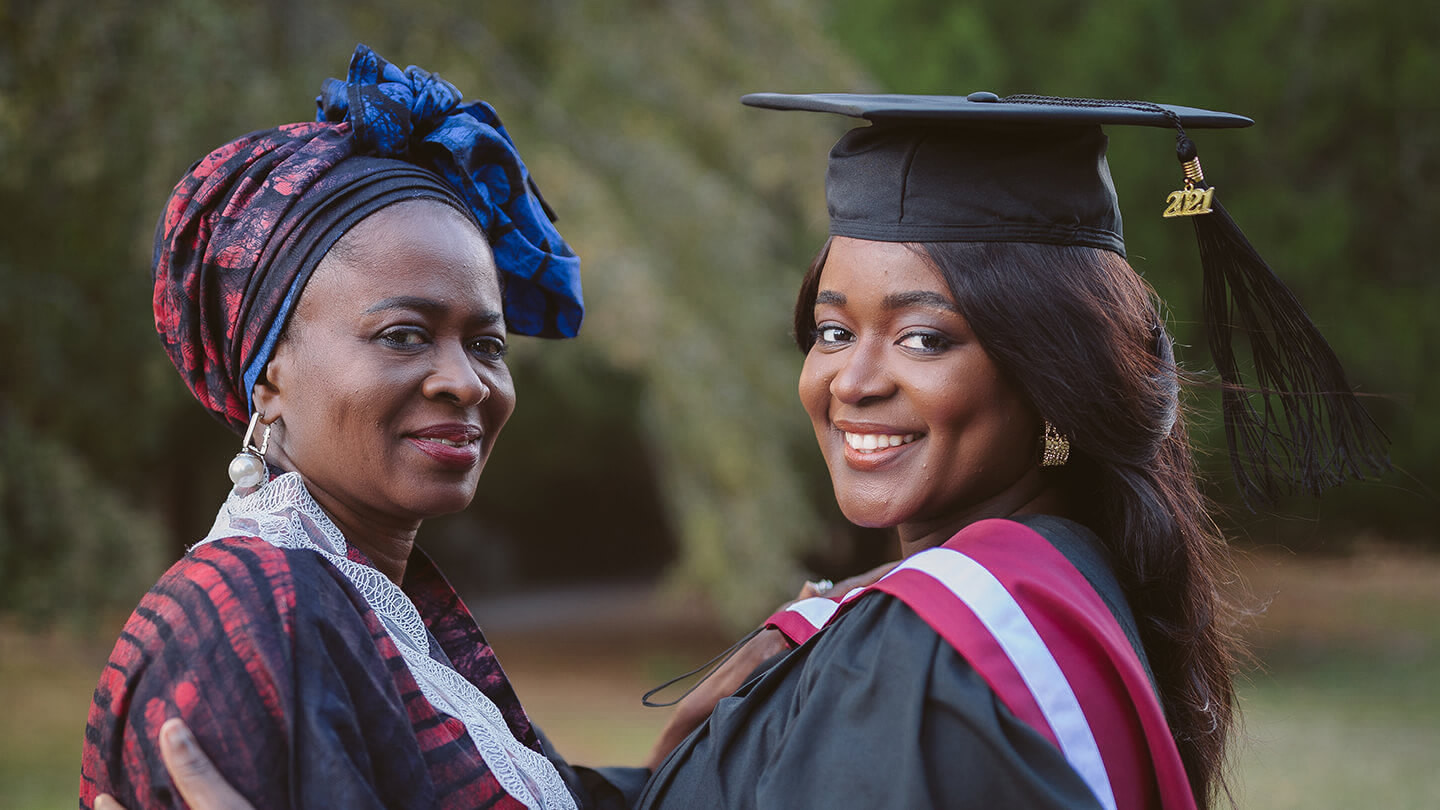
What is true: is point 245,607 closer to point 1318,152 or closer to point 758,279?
point 758,279

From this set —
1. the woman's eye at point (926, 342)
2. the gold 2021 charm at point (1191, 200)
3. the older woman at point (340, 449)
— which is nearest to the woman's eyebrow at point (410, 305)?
the older woman at point (340, 449)

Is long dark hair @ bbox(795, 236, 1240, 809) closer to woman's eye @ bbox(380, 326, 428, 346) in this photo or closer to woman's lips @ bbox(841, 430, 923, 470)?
woman's lips @ bbox(841, 430, 923, 470)

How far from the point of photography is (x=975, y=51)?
36.9 feet

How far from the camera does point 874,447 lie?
2295mm

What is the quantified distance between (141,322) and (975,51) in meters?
7.02

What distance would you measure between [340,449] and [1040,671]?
3.95 feet

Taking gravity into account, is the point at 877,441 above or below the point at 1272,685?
above

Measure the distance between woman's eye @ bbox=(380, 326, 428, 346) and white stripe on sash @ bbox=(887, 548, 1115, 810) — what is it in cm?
98

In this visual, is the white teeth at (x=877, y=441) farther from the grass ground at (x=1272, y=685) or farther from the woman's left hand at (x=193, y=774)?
the grass ground at (x=1272, y=685)

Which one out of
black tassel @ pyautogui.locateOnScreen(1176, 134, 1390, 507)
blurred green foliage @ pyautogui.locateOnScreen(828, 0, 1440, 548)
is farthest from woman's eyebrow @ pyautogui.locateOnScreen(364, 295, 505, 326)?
blurred green foliage @ pyautogui.locateOnScreen(828, 0, 1440, 548)

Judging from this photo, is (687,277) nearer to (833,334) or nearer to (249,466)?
(833,334)

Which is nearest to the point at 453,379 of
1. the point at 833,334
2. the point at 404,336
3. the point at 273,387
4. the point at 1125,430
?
the point at 404,336

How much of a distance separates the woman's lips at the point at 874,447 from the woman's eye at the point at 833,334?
167 millimetres

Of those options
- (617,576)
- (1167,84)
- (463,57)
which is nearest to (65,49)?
(463,57)
